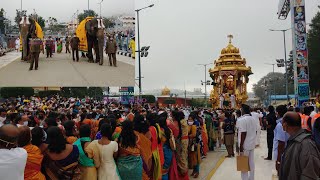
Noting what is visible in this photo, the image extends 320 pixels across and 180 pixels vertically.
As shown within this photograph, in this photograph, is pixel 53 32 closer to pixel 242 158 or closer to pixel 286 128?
pixel 242 158

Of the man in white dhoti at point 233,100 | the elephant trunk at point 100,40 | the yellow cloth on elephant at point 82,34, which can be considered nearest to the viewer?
the elephant trunk at point 100,40

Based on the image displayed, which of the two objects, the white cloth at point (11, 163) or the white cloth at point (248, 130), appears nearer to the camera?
the white cloth at point (11, 163)

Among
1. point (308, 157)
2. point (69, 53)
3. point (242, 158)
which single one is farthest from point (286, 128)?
point (69, 53)

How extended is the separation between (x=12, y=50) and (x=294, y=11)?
15.0m

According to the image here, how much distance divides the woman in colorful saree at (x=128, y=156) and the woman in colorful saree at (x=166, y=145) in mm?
1605

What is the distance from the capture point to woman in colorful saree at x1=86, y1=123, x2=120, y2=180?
5508 mm

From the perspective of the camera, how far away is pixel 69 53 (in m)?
18.5

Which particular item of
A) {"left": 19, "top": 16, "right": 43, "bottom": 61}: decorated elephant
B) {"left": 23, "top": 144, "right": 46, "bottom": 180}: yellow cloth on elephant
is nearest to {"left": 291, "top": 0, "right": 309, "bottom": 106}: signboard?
{"left": 19, "top": 16, "right": 43, "bottom": 61}: decorated elephant

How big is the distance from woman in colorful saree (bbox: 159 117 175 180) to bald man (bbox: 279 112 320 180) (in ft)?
11.4

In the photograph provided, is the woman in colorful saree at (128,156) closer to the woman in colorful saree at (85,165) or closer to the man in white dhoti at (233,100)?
the woman in colorful saree at (85,165)

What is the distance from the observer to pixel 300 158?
4.08m

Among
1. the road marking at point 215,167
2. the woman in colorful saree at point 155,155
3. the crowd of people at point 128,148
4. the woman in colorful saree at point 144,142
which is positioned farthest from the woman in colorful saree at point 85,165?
the road marking at point 215,167

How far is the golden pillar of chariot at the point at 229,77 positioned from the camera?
3472 cm

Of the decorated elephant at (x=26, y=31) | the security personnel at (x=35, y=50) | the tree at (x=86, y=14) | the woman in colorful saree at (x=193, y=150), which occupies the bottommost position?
the woman in colorful saree at (x=193, y=150)
